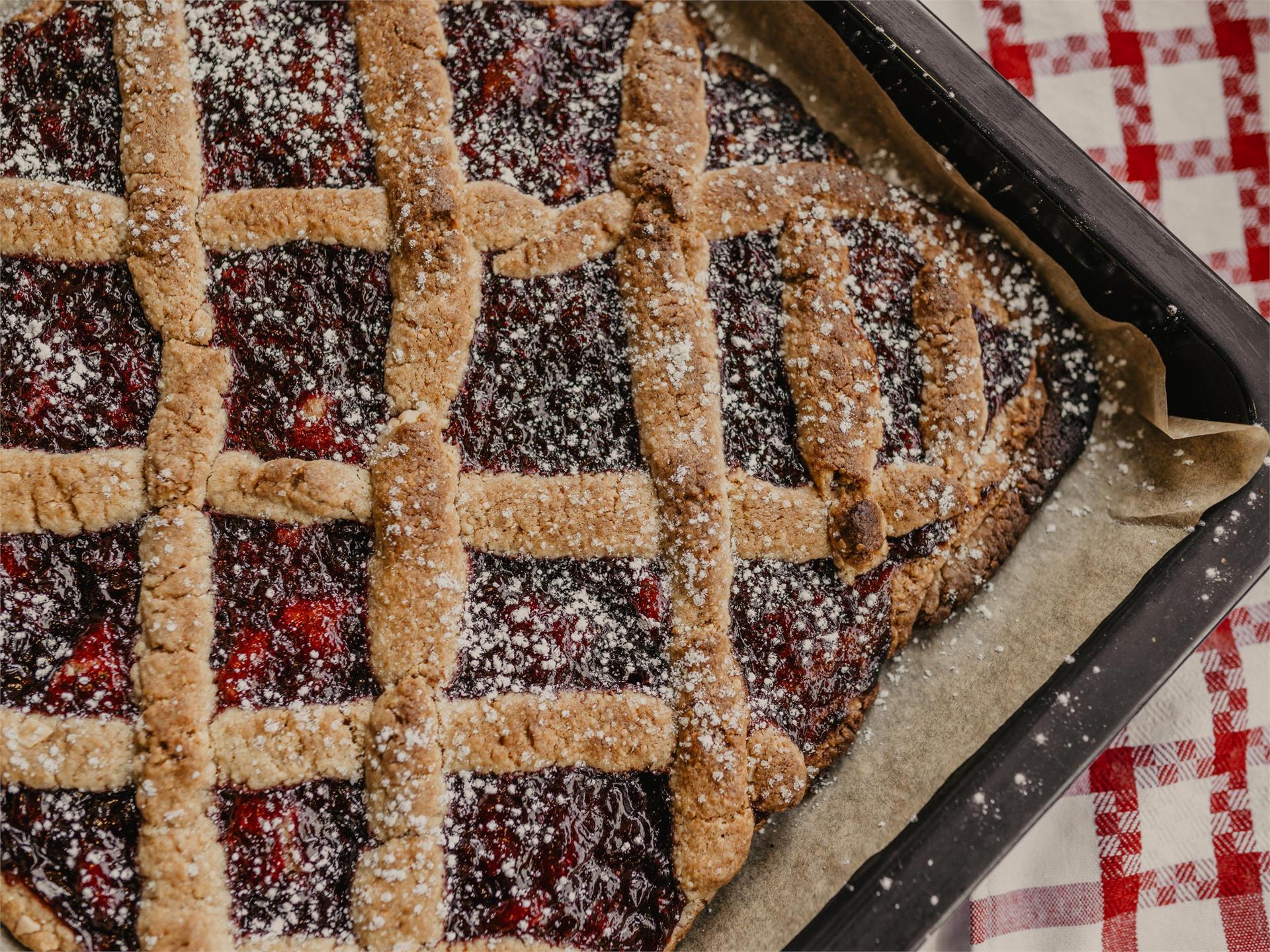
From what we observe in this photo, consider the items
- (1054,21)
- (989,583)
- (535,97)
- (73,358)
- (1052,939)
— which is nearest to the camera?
(73,358)

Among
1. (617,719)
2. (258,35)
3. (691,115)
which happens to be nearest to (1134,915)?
(617,719)

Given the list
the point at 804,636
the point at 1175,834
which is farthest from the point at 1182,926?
the point at 804,636

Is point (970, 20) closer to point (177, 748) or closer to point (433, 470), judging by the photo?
point (433, 470)

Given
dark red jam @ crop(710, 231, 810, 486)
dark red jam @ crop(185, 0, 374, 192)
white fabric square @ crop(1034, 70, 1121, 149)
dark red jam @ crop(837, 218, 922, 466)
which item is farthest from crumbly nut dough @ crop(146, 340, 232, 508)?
white fabric square @ crop(1034, 70, 1121, 149)

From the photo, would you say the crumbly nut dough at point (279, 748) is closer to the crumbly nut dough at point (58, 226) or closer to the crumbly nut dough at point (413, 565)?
the crumbly nut dough at point (413, 565)

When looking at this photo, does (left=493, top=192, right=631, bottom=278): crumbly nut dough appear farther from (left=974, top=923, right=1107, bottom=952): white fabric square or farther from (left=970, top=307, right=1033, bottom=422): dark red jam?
→ (left=974, top=923, right=1107, bottom=952): white fabric square

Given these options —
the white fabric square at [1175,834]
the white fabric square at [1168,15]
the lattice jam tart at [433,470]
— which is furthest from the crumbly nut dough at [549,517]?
the white fabric square at [1168,15]
